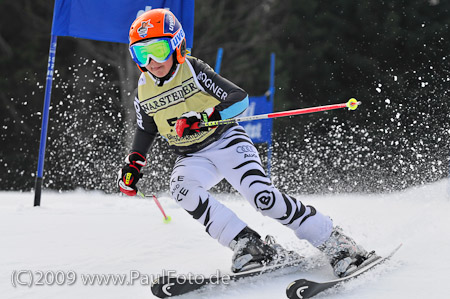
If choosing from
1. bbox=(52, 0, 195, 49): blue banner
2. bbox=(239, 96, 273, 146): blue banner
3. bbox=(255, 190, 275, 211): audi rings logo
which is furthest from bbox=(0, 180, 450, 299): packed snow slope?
bbox=(239, 96, 273, 146): blue banner

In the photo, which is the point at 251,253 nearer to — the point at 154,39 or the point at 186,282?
the point at 186,282

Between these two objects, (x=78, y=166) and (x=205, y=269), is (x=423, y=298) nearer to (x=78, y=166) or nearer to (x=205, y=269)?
(x=205, y=269)

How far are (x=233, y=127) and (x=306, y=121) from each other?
9.72m

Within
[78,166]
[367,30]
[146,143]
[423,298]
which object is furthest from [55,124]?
[423,298]

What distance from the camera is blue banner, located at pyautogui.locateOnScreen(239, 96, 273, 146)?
8922mm

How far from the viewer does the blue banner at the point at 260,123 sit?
29.3 ft

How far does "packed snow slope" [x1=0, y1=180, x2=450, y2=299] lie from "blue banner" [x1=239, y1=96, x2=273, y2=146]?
3856 millimetres

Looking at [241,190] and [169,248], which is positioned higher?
[241,190]

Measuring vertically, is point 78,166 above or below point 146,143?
below

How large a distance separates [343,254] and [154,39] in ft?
5.14

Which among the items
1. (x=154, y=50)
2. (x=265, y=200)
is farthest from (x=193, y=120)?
(x=265, y=200)

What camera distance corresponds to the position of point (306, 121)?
499 inches

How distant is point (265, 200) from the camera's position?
2809mm

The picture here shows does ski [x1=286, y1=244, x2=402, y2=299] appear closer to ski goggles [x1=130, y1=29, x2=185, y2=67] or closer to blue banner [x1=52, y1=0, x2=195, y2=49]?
ski goggles [x1=130, y1=29, x2=185, y2=67]
